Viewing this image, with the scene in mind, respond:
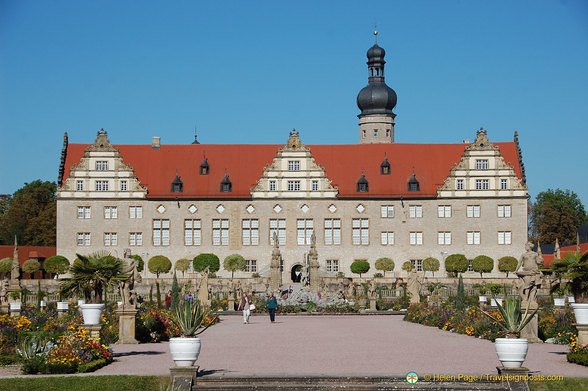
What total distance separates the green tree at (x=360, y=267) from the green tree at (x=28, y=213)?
25.9m

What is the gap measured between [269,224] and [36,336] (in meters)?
42.9

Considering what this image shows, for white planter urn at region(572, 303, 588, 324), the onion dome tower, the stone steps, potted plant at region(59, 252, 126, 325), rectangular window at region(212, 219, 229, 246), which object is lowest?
the stone steps

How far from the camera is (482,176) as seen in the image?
63688 millimetres

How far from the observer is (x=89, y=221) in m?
63.4

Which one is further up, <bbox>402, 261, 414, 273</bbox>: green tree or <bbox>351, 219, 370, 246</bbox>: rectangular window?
<bbox>351, 219, 370, 246</bbox>: rectangular window

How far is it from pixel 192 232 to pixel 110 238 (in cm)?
511

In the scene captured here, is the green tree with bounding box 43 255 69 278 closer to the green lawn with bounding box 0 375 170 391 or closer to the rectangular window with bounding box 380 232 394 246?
Result: the rectangular window with bounding box 380 232 394 246

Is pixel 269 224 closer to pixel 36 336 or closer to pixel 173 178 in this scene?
pixel 173 178

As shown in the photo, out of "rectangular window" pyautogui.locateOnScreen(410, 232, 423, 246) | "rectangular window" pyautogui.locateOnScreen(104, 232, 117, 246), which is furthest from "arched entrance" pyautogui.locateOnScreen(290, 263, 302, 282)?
"rectangular window" pyautogui.locateOnScreen(104, 232, 117, 246)

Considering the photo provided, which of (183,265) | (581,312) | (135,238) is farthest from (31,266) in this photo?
(581,312)

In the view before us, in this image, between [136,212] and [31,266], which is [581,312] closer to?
[136,212]

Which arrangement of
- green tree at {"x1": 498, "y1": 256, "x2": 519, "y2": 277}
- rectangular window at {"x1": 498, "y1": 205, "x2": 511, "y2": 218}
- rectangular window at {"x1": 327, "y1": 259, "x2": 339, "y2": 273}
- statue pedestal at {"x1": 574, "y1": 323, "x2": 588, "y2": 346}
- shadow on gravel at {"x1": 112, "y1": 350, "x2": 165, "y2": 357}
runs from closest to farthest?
statue pedestal at {"x1": 574, "y1": 323, "x2": 588, "y2": 346} → shadow on gravel at {"x1": 112, "y1": 350, "x2": 165, "y2": 357} → green tree at {"x1": 498, "y1": 256, "x2": 519, "y2": 277} → rectangular window at {"x1": 327, "y1": 259, "x2": 339, "y2": 273} → rectangular window at {"x1": 498, "y1": 205, "x2": 511, "y2": 218}

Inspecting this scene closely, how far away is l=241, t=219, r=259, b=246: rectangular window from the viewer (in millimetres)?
63438

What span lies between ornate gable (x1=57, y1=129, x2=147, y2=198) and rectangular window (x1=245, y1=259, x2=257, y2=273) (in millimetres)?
7820
